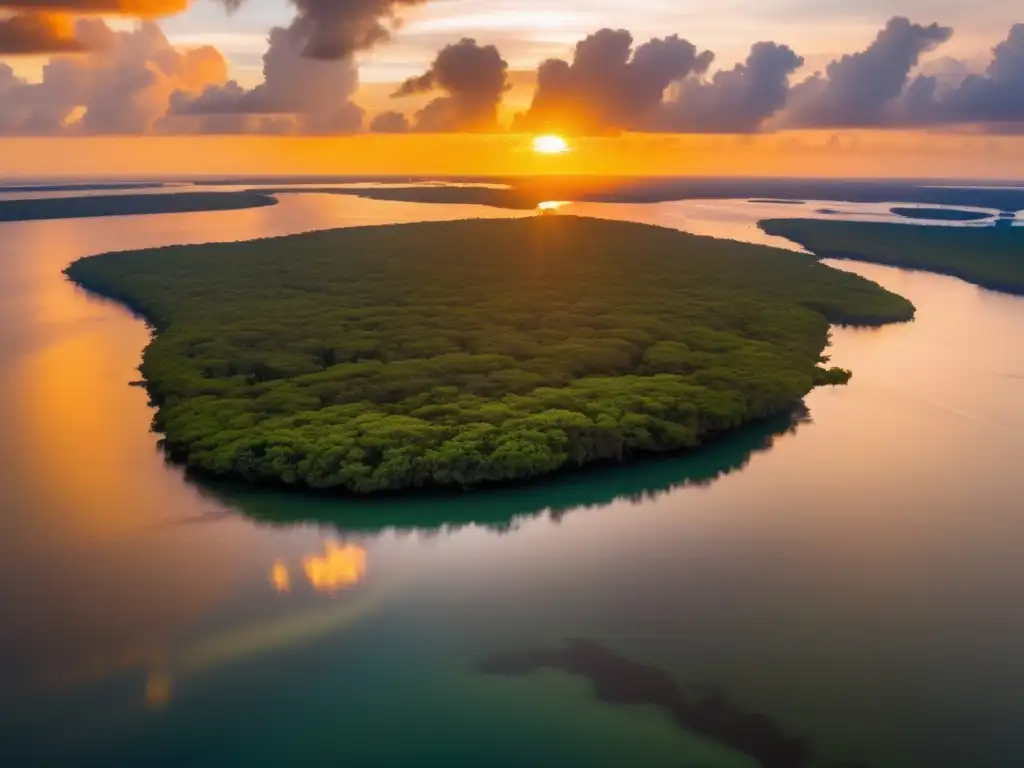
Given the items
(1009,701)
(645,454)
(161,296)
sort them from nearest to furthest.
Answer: (1009,701)
(645,454)
(161,296)

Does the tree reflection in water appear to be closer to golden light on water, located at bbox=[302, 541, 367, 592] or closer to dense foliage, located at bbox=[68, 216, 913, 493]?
dense foliage, located at bbox=[68, 216, 913, 493]

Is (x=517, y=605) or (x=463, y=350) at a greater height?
(x=463, y=350)

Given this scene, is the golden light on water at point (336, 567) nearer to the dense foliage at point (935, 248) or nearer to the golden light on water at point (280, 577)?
the golden light on water at point (280, 577)

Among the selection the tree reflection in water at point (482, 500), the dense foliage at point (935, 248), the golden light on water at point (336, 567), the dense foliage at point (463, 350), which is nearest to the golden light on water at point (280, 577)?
the golden light on water at point (336, 567)

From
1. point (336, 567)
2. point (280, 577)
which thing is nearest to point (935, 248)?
point (336, 567)

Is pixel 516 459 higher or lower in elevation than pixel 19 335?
higher

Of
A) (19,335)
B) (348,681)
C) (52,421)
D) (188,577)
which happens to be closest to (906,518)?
(348,681)

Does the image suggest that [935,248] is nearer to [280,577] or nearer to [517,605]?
[517,605]

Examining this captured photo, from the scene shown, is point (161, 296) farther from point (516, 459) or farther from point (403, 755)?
point (403, 755)
